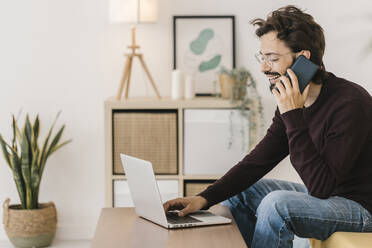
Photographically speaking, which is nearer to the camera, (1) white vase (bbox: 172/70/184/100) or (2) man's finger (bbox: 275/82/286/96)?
(2) man's finger (bbox: 275/82/286/96)

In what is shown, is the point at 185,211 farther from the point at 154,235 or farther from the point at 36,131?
the point at 36,131

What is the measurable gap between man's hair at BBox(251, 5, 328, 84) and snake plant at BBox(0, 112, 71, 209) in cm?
191

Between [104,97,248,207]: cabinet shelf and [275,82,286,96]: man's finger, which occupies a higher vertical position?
[275,82,286,96]: man's finger

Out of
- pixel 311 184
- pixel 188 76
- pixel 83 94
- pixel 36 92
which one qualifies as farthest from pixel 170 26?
pixel 311 184

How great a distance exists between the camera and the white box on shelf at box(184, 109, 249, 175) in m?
3.52

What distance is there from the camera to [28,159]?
11.9 feet

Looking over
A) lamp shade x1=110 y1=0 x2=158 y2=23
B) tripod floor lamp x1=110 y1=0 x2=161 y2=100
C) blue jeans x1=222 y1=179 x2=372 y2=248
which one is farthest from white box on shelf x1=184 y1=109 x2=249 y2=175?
blue jeans x1=222 y1=179 x2=372 y2=248

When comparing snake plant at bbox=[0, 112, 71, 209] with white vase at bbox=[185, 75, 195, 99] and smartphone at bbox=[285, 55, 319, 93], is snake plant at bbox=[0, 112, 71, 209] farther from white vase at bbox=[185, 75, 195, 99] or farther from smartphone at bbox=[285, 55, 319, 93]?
smartphone at bbox=[285, 55, 319, 93]

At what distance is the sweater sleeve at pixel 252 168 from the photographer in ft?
7.59

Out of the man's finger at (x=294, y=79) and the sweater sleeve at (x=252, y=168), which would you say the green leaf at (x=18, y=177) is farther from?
the man's finger at (x=294, y=79)

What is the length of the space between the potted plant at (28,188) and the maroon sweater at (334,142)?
171 cm

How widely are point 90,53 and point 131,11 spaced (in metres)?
0.52

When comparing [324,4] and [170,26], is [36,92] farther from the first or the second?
[324,4]

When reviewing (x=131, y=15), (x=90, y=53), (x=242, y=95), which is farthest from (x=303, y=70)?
(x=90, y=53)
